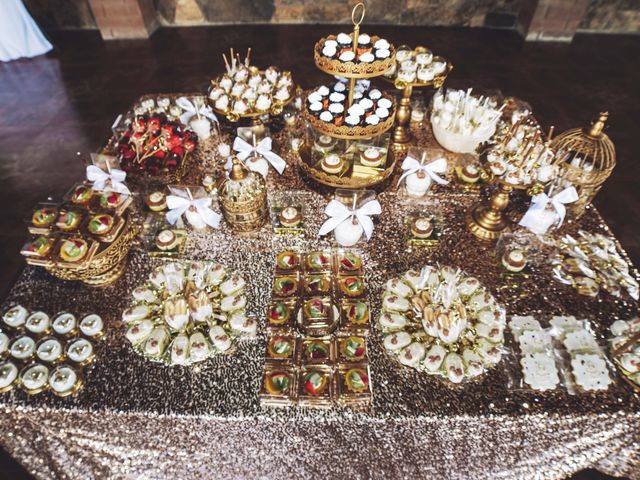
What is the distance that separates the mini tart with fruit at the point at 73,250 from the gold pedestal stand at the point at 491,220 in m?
2.03

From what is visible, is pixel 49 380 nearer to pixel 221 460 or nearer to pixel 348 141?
pixel 221 460

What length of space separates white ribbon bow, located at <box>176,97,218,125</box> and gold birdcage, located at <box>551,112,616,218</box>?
223 centimetres

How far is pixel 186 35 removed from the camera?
253 inches

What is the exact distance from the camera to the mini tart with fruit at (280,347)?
1879 mm

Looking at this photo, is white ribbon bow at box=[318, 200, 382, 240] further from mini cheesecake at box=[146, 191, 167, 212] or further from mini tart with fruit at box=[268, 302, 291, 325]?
mini cheesecake at box=[146, 191, 167, 212]

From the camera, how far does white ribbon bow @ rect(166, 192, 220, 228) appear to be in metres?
2.38

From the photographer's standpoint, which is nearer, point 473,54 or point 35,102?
point 35,102

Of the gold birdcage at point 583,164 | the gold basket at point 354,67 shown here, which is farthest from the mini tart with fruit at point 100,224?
the gold birdcage at point 583,164

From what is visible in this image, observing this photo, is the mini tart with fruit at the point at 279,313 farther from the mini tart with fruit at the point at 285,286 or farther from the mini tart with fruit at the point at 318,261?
the mini tart with fruit at the point at 318,261

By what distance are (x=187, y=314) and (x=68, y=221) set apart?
787 mm

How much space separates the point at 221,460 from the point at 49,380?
82 centimetres

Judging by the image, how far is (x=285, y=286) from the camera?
2.12 m

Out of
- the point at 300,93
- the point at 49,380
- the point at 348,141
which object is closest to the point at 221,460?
the point at 49,380

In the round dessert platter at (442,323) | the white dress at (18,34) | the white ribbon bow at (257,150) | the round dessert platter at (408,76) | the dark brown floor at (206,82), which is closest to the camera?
the round dessert platter at (442,323)
